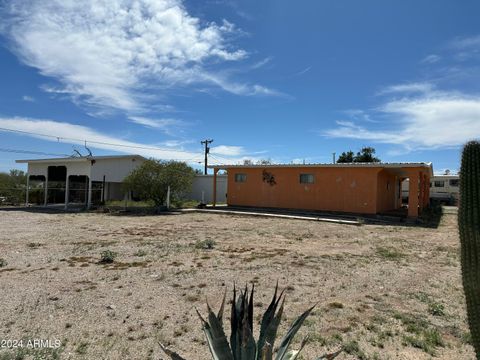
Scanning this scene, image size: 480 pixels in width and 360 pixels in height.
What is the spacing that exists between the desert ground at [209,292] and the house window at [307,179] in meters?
9.44

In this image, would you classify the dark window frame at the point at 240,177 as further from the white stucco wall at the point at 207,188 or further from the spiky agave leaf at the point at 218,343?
the spiky agave leaf at the point at 218,343

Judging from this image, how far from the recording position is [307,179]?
20.2 meters

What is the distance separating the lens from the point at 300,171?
2050cm

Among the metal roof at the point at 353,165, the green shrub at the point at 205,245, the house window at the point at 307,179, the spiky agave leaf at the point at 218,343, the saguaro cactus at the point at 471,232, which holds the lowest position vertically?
the green shrub at the point at 205,245

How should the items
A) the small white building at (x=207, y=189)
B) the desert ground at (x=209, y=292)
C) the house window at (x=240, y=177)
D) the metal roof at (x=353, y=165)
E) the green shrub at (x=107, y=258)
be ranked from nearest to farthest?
the desert ground at (x=209, y=292) → the green shrub at (x=107, y=258) → the metal roof at (x=353, y=165) → the house window at (x=240, y=177) → the small white building at (x=207, y=189)

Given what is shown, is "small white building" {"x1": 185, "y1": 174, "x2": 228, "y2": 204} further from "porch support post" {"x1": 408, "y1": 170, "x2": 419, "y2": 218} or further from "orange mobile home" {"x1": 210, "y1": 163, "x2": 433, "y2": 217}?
"porch support post" {"x1": 408, "y1": 170, "x2": 419, "y2": 218}

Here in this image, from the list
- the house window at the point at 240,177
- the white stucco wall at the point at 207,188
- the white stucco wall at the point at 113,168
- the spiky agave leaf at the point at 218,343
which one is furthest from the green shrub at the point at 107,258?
the white stucco wall at the point at 207,188

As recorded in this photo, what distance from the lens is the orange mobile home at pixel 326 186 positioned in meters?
18.0

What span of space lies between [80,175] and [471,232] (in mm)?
23904

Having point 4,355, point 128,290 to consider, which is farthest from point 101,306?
point 4,355

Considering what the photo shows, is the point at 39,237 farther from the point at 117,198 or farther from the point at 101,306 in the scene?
the point at 117,198

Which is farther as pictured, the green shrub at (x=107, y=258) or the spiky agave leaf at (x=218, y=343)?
the green shrub at (x=107, y=258)

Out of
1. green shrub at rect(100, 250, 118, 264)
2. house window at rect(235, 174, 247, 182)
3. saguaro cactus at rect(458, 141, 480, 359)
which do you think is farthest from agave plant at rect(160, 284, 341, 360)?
house window at rect(235, 174, 247, 182)

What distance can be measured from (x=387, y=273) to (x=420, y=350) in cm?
328
